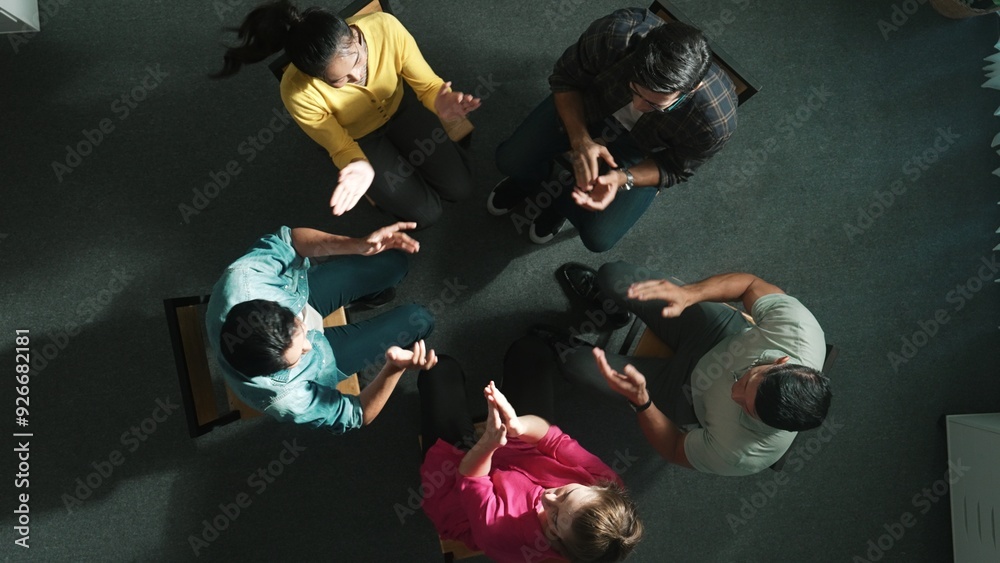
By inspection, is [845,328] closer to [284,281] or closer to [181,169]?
[284,281]

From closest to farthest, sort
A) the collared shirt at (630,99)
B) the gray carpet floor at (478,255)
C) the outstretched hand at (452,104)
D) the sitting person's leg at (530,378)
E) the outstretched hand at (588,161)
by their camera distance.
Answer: the collared shirt at (630,99)
the outstretched hand at (452,104)
the outstretched hand at (588,161)
the sitting person's leg at (530,378)
the gray carpet floor at (478,255)

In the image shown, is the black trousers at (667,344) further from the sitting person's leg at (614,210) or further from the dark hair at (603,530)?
the dark hair at (603,530)

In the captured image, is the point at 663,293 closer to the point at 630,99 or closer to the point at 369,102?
the point at 630,99

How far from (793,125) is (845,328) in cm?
92

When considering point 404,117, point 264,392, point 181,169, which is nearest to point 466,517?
point 264,392

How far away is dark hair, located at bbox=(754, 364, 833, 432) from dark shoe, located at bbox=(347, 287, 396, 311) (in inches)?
54.6

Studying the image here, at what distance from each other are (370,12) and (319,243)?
83cm

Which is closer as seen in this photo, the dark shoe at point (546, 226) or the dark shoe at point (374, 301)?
the dark shoe at point (374, 301)

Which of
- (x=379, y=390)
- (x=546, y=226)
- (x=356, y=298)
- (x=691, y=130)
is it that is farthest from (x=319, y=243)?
(x=691, y=130)

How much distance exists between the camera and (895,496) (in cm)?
274

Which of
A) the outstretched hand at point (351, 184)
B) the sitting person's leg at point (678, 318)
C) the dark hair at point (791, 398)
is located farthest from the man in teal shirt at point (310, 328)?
the dark hair at point (791, 398)

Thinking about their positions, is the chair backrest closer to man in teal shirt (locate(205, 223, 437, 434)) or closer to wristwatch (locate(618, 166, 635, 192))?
wristwatch (locate(618, 166, 635, 192))

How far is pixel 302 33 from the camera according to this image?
1737 mm

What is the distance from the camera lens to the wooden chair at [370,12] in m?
2.02
